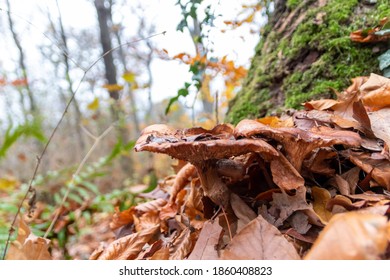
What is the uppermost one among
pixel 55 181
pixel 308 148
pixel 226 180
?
pixel 308 148

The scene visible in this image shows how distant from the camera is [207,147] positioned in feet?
2.70

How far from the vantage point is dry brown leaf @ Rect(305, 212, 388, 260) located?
0.48 m

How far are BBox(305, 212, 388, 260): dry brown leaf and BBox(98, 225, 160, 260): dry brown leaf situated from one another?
0.85 m

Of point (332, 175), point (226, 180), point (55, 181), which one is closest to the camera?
point (332, 175)

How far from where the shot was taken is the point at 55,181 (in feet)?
19.9

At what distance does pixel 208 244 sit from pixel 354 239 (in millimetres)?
546

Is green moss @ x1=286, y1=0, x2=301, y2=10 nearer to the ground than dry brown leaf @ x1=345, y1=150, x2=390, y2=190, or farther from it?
farther from it

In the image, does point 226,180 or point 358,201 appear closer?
point 358,201

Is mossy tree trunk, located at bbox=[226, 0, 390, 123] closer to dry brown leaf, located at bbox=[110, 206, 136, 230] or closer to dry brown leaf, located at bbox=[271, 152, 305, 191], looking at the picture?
dry brown leaf, located at bbox=[271, 152, 305, 191]

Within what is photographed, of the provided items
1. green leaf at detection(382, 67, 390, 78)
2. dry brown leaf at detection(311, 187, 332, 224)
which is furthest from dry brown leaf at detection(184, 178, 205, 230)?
green leaf at detection(382, 67, 390, 78)

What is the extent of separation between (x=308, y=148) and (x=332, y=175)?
0.23m

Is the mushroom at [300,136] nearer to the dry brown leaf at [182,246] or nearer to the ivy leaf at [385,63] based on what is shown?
the dry brown leaf at [182,246]
